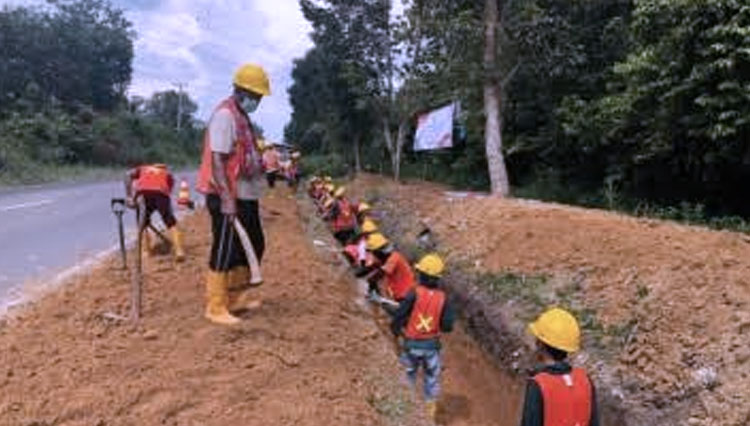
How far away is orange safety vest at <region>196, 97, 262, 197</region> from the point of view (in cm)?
702

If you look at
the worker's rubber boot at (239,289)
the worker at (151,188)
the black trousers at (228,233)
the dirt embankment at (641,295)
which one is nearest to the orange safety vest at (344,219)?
the dirt embankment at (641,295)

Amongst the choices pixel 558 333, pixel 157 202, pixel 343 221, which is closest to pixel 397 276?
pixel 157 202

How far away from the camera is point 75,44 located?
68.7 m

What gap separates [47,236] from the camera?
1570 centimetres

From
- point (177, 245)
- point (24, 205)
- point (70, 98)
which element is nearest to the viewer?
point (177, 245)

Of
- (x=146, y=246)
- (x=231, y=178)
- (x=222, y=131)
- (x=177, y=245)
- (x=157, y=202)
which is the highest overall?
(x=222, y=131)

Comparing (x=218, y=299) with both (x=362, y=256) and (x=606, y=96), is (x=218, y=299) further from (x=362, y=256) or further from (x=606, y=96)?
(x=606, y=96)

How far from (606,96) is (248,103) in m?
14.0

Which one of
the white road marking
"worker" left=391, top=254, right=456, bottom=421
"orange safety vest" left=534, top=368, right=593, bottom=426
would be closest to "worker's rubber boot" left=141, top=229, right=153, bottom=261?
"worker" left=391, top=254, right=456, bottom=421

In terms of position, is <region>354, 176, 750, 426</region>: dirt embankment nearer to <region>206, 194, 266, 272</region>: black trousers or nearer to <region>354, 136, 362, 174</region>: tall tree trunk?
<region>206, 194, 266, 272</region>: black trousers

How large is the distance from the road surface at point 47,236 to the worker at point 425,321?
393 centimetres

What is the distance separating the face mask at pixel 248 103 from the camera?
7152 millimetres

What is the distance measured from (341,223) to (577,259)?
7.43 m

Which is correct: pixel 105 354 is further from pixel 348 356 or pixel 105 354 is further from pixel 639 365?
pixel 639 365
